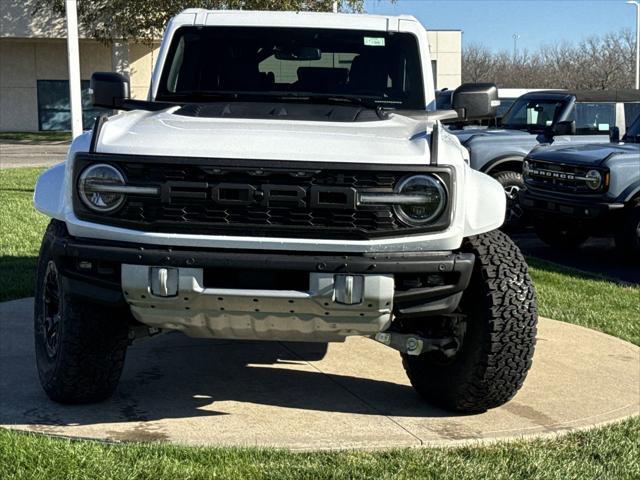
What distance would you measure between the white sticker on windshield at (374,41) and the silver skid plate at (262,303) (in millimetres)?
2243

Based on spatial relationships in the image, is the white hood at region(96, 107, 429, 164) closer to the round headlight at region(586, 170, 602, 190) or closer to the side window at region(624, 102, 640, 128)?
the round headlight at region(586, 170, 602, 190)

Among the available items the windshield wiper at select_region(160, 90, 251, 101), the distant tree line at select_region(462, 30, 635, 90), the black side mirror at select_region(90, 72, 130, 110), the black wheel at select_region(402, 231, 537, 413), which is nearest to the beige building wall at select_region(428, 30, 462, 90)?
the distant tree line at select_region(462, 30, 635, 90)

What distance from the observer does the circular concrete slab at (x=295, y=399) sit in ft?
15.0

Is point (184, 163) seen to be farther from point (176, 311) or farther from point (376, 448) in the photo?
point (376, 448)

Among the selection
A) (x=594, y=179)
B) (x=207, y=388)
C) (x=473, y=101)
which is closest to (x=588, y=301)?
(x=594, y=179)

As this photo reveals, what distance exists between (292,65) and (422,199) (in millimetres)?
1897

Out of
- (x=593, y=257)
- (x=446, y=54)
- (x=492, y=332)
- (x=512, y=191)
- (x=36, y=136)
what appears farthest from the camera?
(x=446, y=54)

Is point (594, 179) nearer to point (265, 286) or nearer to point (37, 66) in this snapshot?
point (265, 286)

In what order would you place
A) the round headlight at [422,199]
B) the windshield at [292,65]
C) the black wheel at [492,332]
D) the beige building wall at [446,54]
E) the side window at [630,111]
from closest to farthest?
the round headlight at [422,199] < the black wheel at [492,332] < the windshield at [292,65] < the side window at [630,111] < the beige building wall at [446,54]

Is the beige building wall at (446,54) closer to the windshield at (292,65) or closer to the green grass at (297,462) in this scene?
the windshield at (292,65)

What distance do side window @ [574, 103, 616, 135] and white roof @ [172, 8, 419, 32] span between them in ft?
24.6

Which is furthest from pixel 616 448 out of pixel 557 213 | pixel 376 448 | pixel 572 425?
pixel 557 213

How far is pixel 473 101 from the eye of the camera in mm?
5551

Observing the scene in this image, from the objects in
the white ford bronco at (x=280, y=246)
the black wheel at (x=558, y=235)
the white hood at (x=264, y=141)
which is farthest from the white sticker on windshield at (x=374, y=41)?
the black wheel at (x=558, y=235)
